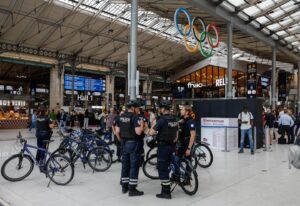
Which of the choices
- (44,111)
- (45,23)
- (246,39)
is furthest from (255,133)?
(45,23)

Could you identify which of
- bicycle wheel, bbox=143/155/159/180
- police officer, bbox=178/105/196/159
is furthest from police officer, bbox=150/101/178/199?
bicycle wheel, bbox=143/155/159/180

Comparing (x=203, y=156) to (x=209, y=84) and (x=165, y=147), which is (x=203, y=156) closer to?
(x=165, y=147)

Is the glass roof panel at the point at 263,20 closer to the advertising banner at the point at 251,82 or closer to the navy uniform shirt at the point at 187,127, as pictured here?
the advertising banner at the point at 251,82

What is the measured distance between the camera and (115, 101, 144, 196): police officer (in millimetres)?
5027

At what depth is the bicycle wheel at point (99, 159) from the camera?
6867 millimetres

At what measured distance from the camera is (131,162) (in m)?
5.05

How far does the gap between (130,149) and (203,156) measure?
297 cm

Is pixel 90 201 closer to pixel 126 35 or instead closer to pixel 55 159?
pixel 55 159

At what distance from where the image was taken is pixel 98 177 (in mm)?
6383

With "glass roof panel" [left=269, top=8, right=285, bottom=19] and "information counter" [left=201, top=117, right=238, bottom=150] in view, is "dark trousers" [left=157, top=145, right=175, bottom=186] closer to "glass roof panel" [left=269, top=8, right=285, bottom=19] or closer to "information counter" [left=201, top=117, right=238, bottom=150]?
"information counter" [left=201, top=117, right=238, bottom=150]

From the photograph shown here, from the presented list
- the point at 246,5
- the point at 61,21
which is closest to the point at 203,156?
the point at 246,5

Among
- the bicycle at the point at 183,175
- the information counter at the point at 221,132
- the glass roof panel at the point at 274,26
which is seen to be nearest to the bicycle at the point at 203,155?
the bicycle at the point at 183,175

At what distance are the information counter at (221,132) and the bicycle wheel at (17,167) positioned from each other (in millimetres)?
6623

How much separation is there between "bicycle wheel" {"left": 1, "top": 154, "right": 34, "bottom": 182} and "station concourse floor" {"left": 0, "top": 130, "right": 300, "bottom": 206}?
164 millimetres
